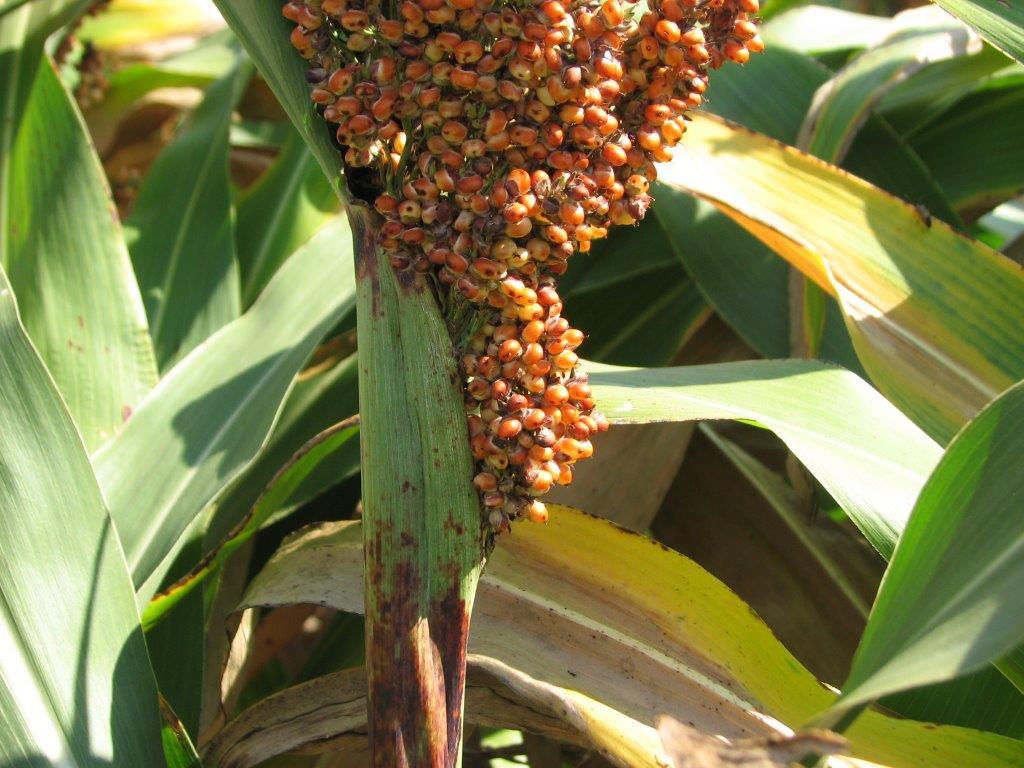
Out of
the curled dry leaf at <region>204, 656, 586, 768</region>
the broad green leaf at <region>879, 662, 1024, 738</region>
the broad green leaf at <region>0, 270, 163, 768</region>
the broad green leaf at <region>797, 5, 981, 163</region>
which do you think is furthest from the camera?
the broad green leaf at <region>797, 5, 981, 163</region>

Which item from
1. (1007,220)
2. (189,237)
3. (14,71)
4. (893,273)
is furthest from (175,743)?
(1007,220)

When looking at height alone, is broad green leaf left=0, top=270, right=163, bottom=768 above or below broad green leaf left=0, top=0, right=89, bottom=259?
below

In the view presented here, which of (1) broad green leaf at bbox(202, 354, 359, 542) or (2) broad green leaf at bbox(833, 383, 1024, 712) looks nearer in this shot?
(2) broad green leaf at bbox(833, 383, 1024, 712)

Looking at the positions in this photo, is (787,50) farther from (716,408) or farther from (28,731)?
(28,731)

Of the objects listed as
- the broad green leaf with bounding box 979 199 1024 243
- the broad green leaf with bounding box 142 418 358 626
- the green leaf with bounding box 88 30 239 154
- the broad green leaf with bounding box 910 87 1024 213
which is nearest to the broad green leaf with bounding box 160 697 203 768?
the broad green leaf with bounding box 142 418 358 626

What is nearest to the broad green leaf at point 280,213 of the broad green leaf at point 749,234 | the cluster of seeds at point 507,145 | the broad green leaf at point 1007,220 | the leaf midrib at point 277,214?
the leaf midrib at point 277,214

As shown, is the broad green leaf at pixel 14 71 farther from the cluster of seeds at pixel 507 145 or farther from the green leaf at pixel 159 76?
the cluster of seeds at pixel 507 145

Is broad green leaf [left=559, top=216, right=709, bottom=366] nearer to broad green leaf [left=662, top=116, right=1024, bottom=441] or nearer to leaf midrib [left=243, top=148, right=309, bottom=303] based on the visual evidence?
broad green leaf [left=662, top=116, right=1024, bottom=441]
